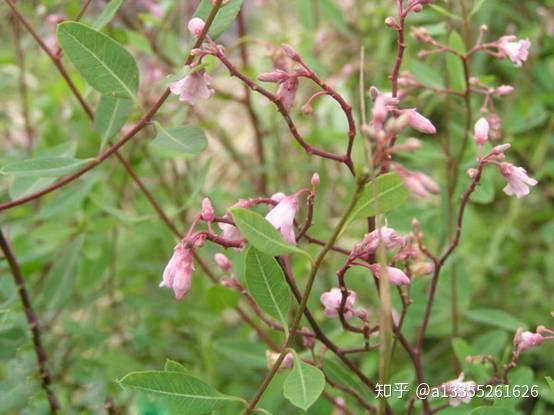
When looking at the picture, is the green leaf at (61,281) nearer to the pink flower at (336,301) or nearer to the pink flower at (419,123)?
the pink flower at (336,301)

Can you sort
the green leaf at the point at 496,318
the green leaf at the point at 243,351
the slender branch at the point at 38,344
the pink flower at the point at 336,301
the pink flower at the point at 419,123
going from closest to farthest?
the pink flower at the point at 419,123 → the pink flower at the point at 336,301 → the slender branch at the point at 38,344 → the green leaf at the point at 243,351 → the green leaf at the point at 496,318

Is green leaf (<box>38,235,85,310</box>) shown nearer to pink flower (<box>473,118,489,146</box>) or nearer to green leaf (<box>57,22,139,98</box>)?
green leaf (<box>57,22,139,98</box>)

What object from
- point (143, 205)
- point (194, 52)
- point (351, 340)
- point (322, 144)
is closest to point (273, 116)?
point (322, 144)

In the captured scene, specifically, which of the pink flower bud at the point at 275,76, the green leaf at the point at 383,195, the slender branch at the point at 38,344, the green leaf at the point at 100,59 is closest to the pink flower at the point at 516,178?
the green leaf at the point at 383,195

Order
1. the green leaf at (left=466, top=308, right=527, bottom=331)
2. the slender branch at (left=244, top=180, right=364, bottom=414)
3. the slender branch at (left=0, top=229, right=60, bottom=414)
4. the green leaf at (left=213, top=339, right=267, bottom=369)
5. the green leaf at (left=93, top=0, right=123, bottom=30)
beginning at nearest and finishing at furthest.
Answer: the slender branch at (left=244, top=180, right=364, bottom=414), the green leaf at (left=93, top=0, right=123, bottom=30), the slender branch at (left=0, top=229, right=60, bottom=414), the green leaf at (left=213, top=339, right=267, bottom=369), the green leaf at (left=466, top=308, right=527, bottom=331)

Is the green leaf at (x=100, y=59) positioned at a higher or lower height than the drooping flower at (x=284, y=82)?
higher

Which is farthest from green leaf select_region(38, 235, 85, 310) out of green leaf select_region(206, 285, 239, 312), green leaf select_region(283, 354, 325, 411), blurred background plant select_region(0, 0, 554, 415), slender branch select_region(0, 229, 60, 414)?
green leaf select_region(283, 354, 325, 411)

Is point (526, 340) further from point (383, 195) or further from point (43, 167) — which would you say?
point (43, 167)
